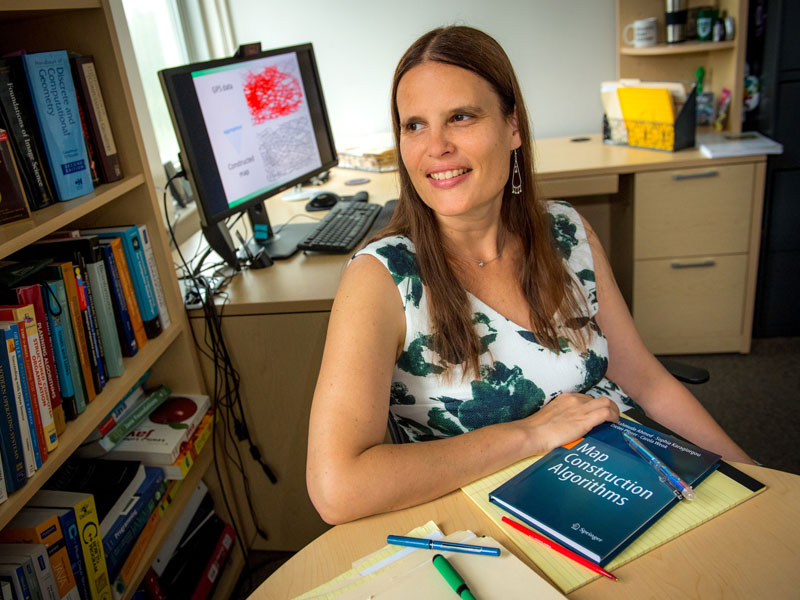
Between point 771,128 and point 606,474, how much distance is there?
201cm

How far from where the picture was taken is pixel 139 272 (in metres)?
1.42

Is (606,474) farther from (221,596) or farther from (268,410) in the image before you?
(221,596)

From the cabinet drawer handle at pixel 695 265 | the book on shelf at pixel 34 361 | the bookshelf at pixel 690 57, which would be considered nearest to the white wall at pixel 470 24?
the bookshelf at pixel 690 57

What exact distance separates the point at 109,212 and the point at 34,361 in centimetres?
51

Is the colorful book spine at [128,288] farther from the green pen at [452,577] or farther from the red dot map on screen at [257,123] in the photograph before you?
the green pen at [452,577]

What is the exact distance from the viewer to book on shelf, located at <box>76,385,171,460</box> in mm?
1373

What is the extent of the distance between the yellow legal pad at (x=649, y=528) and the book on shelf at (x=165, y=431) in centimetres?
80

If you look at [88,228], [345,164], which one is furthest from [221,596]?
[345,164]

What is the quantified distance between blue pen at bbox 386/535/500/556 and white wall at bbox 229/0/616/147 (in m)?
2.58

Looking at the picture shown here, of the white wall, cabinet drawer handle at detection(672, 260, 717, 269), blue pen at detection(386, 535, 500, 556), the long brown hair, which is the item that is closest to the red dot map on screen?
the long brown hair

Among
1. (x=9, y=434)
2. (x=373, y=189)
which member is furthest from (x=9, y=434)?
(x=373, y=189)

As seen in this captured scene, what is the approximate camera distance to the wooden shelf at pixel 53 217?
1019mm

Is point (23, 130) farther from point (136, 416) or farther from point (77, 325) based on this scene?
point (136, 416)

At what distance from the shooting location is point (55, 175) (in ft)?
3.99
